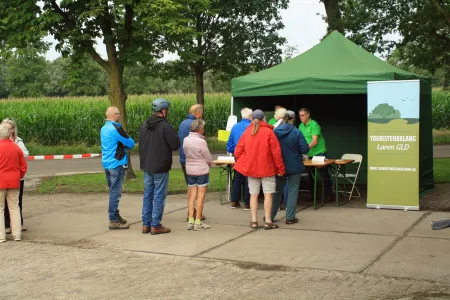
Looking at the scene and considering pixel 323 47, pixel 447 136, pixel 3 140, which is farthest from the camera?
pixel 447 136

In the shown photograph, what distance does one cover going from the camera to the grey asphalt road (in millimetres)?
20172

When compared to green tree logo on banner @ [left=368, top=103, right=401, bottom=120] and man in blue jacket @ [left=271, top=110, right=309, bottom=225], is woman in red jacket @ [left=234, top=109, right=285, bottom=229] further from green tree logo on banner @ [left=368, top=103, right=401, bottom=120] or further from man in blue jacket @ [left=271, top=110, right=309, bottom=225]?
green tree logo on banner @ [left=368, top=103, right=401, bottom=120]

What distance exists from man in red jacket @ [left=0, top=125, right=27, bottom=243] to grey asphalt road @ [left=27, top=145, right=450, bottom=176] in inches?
387

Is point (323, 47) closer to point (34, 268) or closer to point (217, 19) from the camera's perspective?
point (34, 268)

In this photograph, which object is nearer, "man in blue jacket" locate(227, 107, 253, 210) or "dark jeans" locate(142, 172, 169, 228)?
"dark jeans" locate(142, 172, 169, 228)

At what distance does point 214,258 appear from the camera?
8125 mm

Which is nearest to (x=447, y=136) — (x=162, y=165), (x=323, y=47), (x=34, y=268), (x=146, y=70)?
(x=146, y=70)

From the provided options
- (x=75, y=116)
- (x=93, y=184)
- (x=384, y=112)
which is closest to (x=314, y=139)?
(x=384, y=112)

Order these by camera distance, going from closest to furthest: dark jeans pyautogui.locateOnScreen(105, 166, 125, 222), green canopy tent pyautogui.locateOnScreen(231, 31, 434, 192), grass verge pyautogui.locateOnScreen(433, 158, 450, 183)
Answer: dark jeans pyautogui.locateOnScreen(105, 166, 125, 222), green canopy tent pyautogui.locateOnScreen(231, 31, 434, 192), grass verge pyautogui.locateOnScreen(433, 158, 450, 183)

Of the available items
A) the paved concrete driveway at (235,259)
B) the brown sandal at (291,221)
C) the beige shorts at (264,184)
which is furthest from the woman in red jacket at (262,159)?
the paved concrete driveway at (235,259)

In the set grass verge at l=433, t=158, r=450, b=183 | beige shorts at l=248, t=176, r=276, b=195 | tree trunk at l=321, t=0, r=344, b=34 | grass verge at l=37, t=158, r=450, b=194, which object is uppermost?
tree trunk at l=321, t=0, r=344, b=34

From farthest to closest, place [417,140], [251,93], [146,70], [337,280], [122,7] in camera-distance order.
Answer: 1. [146,70]
2. [122,7]
3. [251,93]
4. [417,140]
5. [337,280]

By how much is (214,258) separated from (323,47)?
261 inches

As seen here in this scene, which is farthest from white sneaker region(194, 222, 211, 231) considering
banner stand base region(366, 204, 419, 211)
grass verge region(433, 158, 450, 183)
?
grass verge region(433, 158, 450, 183)
